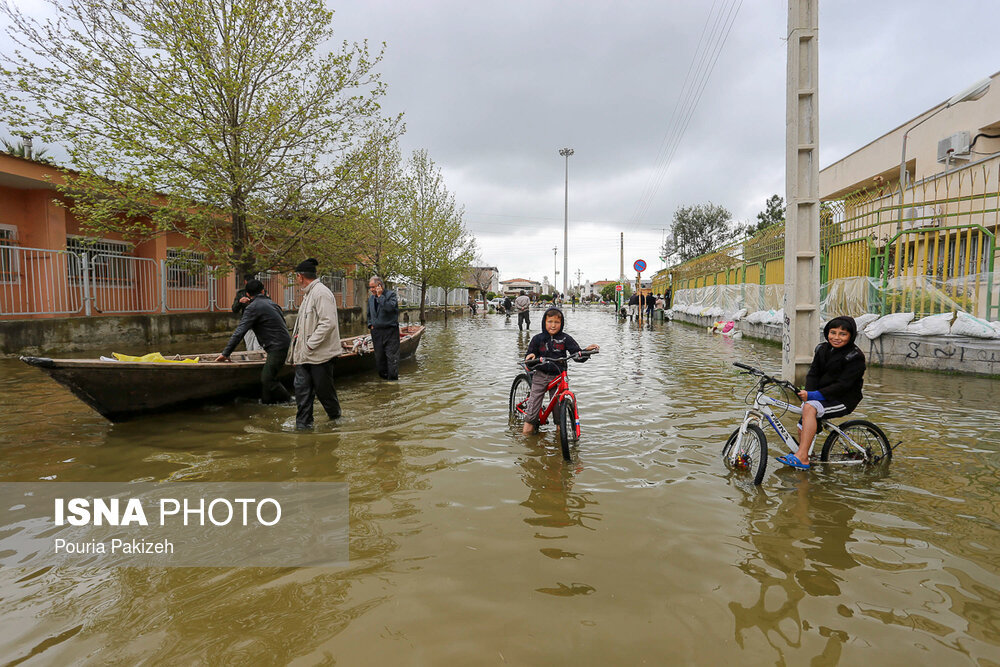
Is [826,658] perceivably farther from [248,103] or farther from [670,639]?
[248,103]

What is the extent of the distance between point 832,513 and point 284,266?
13.4m

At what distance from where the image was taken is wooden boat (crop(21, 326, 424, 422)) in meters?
5.38

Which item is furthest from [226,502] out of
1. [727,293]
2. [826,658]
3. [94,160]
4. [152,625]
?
[727,293]

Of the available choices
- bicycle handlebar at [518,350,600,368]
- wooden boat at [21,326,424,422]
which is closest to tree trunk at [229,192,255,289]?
wooden boat at [21,326,424,422]

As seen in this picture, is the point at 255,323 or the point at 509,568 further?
the point at 255,323

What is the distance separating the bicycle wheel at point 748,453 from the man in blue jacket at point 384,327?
6.15 meters

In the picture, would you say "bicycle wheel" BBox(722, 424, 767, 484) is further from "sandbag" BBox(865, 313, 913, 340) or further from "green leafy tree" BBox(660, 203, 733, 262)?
"green leafy tree" BBox(660, 203, 733, 262)

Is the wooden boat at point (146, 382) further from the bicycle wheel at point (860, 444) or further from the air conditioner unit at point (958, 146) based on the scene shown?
the air conditioner unit at point (958, 146)

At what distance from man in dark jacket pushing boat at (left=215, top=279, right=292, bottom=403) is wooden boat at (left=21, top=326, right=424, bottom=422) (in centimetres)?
31

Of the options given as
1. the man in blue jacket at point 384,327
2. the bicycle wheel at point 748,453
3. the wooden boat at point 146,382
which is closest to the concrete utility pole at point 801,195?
the bicycle wheel at point 748,453

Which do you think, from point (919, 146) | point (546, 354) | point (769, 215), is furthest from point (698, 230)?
point (546, 354)

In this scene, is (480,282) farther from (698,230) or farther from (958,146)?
(958,146)

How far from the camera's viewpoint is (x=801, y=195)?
23.8ft

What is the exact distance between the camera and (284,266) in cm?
1395
